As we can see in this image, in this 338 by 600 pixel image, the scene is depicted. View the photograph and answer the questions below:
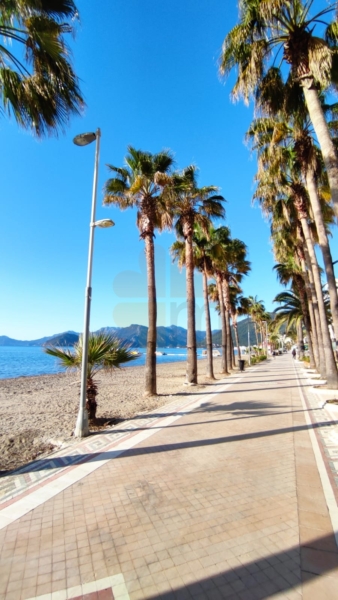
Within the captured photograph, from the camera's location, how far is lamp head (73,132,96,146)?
6996 millimetres

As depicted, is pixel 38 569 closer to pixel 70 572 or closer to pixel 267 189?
pixel 70 572

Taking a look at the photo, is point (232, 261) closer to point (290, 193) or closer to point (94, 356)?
point (290, 193)

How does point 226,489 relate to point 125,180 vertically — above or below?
below

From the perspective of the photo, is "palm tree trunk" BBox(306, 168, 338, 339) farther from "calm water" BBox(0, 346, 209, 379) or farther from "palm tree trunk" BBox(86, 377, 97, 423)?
"palm tree trunk" BBox(86, 377, 97, 423)

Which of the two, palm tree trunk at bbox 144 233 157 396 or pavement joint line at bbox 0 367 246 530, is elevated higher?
palm tree trunk at bbox 144 233 157 396

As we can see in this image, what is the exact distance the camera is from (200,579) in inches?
90.3

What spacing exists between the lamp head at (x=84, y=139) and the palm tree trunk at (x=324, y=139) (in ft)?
19.0

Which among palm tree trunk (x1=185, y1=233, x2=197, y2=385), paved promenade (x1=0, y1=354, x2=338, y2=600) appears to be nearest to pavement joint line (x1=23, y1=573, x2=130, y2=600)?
paved promenade (x1=0, y1=354, x2=338, y2=600)

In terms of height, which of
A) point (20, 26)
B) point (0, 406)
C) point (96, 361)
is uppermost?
point (20, 26)

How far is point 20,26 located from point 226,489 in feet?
29.5

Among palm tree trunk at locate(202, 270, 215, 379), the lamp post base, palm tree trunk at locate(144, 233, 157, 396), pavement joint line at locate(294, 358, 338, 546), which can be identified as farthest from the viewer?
palm tree trunk at locate(202, 270, 215, 379)

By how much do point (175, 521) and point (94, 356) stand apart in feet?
15.6

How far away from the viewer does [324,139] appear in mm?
7297

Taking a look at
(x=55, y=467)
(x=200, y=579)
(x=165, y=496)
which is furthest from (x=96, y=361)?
(x=200, y=579)
